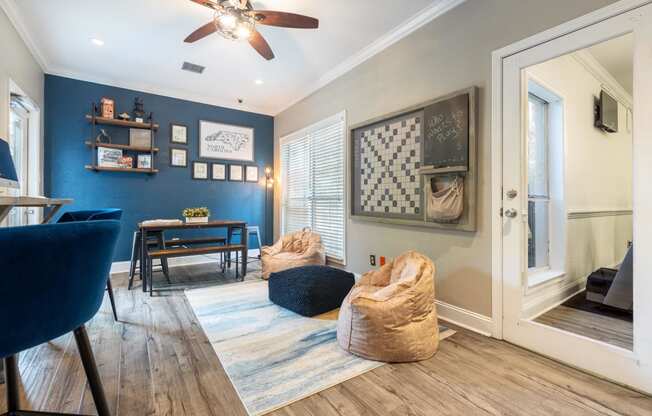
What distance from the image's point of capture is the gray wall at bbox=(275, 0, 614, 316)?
204 centimetres

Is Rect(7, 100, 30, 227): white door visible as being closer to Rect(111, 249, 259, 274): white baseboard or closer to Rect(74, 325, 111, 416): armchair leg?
Rect(111, 249, 259, 274): white baseboard

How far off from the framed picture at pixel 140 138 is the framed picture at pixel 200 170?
2.27 feet

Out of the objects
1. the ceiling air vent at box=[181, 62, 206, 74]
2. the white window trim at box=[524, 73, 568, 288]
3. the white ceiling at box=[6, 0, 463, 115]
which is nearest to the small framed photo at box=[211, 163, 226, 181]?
the white ceiling at box=[6, 0, 463, 115]

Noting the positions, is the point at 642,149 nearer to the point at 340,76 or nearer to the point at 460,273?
the point at 460,273

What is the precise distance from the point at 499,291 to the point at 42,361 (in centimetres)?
308

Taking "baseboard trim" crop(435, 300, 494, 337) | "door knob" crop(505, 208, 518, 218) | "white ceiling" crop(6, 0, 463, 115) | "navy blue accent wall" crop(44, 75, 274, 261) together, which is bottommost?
"baseboard trim" crop(435, 300, 494, 337)

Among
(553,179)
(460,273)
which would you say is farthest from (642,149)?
(460,273)

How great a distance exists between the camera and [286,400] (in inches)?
58.1

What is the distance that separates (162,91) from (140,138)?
80cm

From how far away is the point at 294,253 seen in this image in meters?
3.90

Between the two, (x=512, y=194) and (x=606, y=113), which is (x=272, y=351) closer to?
(x=512, y=194)

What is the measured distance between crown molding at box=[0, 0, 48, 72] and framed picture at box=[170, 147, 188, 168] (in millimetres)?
1675

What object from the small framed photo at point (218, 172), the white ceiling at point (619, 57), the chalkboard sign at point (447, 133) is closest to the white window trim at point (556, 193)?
the white ceiling at point (619, 57)

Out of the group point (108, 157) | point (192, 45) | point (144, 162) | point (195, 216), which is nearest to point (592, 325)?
point (195, 216)
